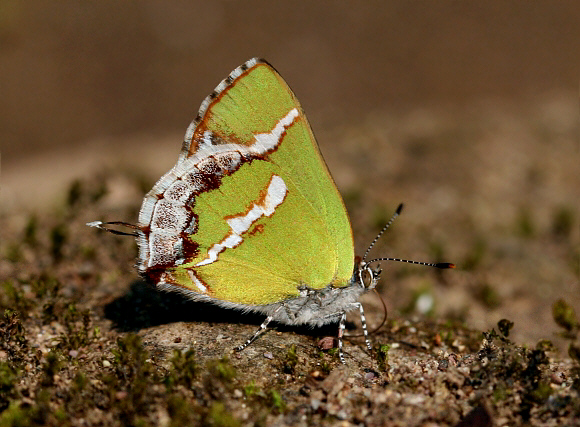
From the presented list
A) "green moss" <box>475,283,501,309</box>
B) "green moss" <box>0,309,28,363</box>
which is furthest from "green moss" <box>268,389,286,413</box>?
"green moss" <box>475,283,501,309</box>

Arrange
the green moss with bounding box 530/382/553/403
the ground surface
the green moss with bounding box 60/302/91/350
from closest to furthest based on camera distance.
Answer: the green moss with bounding box 530/382/553/403
the ground surface
the green moss with bounding box 60/302/91/350

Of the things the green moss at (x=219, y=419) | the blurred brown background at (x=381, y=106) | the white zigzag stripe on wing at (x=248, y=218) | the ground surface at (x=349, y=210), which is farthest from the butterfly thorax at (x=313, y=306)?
the blurred brown background at (x=381, y=106)

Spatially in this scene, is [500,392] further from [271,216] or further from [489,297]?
[489,297]

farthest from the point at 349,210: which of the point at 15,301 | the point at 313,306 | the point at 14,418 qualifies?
the point at 14,418

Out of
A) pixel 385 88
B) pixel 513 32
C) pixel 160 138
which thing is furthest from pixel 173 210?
pixel 513 32

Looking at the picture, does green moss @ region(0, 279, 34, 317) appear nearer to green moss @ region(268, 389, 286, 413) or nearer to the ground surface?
the ground surface

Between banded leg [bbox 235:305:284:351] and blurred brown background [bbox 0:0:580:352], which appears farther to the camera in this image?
blurred brown background [bbox 0:0:580:352]

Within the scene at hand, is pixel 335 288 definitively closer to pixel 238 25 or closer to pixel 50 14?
pixel 238 25

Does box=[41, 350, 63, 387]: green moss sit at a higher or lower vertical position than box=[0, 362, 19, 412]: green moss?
higher
